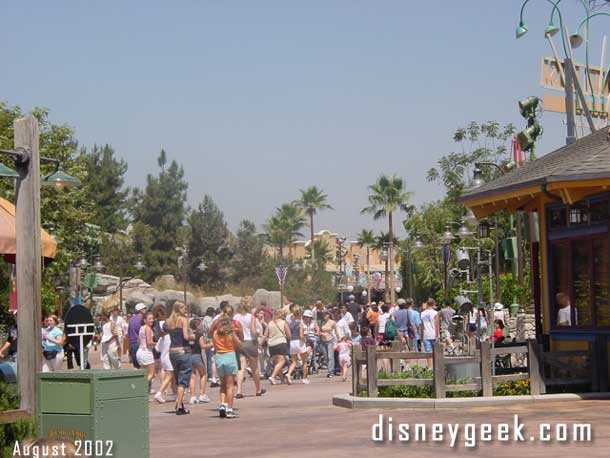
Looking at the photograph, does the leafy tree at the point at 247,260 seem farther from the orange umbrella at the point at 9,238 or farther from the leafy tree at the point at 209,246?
the orange umbrella at the point at 9,238

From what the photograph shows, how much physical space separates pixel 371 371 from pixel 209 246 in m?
78.0

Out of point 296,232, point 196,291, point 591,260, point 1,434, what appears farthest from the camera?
point 296,232

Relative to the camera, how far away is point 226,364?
57.0 feet

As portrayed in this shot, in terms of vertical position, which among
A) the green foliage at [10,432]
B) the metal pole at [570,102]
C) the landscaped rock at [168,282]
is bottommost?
the green foliage at [10,432]

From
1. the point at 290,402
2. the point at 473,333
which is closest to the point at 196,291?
the point at 473,333

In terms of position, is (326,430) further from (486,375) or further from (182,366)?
(182,366)

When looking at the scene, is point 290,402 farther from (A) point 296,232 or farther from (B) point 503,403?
(A) point 296,232

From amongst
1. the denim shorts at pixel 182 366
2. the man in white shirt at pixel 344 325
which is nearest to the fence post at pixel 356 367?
the denim shorts at pixel 182 366

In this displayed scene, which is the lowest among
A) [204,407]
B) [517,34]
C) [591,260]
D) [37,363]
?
[204,407]

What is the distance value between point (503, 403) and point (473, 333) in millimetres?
13567

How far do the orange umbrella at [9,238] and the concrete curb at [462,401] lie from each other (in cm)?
612

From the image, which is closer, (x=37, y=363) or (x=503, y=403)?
(x=37, y=363)

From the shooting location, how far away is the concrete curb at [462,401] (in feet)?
54.4

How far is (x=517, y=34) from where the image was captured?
2633cm
